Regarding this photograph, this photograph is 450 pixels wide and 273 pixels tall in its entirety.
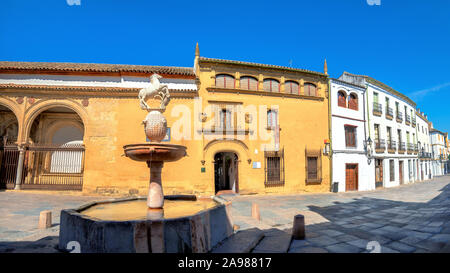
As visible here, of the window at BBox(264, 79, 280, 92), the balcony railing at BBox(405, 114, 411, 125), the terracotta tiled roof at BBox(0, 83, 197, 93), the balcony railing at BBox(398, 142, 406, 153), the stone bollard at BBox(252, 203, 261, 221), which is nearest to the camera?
the stone bollard at BBox(252, 203, 261, 221)

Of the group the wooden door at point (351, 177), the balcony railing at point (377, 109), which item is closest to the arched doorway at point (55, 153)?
the wooden door at point (351, 177)

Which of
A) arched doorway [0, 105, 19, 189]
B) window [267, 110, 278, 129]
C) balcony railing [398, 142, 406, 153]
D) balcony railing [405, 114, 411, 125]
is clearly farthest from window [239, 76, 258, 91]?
balcony railing [405, 114, 411, 125]

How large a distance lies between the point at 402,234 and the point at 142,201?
7613 mm

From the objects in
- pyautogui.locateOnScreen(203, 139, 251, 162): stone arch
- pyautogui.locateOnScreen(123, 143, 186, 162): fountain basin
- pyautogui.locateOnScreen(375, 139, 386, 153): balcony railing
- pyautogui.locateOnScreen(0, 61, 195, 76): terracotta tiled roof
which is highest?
pyautogui.locateOnScreen(0, 61, 195, 76): terracotta tiled roof

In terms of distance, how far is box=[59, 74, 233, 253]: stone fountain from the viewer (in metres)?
3.54

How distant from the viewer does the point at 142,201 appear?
7.34 meters

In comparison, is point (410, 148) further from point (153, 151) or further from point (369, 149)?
point (153, 151)

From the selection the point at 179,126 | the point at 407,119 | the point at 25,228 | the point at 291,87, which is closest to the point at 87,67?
the point at 179,126

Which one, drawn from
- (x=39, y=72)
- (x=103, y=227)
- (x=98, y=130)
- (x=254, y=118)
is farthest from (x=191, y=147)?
(x=39, y=72)

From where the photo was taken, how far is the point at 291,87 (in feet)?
51.6

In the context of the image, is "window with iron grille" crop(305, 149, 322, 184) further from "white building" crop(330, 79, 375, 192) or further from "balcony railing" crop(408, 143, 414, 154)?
"balcony railing" crop(408, 143, 414, 154)

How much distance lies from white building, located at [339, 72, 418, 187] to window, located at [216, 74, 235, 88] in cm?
1125

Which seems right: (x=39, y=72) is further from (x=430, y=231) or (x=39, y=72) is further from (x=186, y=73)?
(x=430, y=231)

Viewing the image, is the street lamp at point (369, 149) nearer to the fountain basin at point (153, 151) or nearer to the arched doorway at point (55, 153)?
the fountain basin at point (153, 151)
